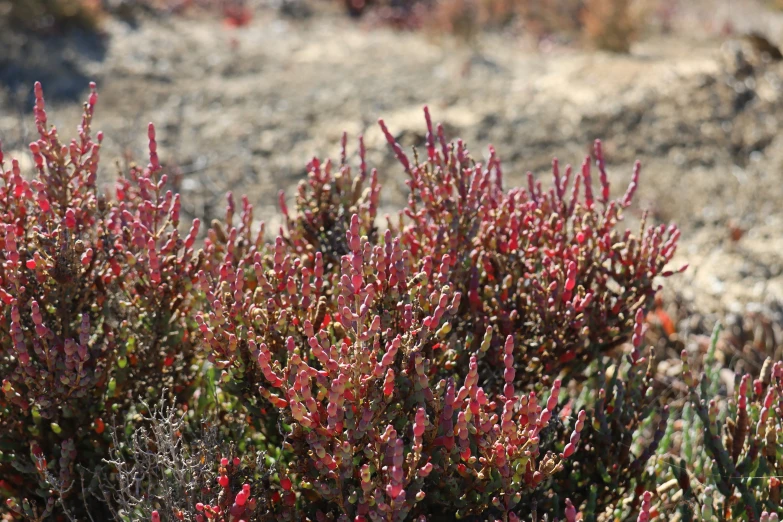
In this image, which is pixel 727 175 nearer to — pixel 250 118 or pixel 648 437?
pixel 648 437

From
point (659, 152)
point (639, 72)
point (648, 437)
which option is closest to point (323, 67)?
point (639, 72)

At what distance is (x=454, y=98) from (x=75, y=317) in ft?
19.8

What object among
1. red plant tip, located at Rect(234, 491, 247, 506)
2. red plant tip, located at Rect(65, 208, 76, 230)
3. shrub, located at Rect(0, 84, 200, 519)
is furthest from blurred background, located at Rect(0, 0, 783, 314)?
red plant tip, located at Rect(234, 491, 247, 506)

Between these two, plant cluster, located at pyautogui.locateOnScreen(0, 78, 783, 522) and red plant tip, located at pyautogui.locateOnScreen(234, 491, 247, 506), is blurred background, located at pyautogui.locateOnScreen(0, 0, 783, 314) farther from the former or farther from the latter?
red plant tip, located at pyautogui.locateOnScreen(234, 491, 247, 506)

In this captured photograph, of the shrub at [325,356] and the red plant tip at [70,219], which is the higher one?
the red plant tip at [70,219]

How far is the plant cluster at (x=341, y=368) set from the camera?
1.88 m

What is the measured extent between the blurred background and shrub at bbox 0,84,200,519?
206cm

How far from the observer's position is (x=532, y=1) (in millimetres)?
12344

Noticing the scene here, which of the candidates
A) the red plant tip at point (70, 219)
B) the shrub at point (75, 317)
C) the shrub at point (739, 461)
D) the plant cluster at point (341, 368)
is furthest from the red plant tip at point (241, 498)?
the shrub at point (739, 461)

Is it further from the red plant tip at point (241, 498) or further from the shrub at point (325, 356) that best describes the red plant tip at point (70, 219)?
the red plant tip at point (241, 498)

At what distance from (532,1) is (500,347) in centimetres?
1100

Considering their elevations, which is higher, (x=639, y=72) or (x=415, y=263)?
(x=639, y=72)

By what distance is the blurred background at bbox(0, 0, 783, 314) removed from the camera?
19.4 feet

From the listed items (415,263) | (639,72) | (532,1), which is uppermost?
(532,1)
